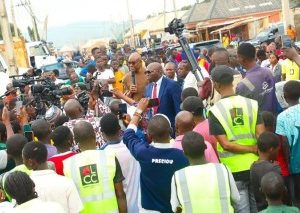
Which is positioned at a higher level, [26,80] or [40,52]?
[26,80]

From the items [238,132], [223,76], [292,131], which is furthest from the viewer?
[292,131]

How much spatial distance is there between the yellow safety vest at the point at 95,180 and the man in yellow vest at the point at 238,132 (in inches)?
38.6

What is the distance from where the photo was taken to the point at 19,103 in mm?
8938

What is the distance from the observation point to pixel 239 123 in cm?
525

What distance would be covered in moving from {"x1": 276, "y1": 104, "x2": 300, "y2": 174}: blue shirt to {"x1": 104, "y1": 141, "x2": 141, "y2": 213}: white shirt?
4.74ft

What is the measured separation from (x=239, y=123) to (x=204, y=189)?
959mm

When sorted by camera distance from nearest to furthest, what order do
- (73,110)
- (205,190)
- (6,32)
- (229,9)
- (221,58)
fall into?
(205,190) → (73,110) → (221,58) → (6,32) → (229,9)

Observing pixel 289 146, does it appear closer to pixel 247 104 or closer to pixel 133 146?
pixel 247 104

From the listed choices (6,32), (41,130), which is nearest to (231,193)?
(41,130)

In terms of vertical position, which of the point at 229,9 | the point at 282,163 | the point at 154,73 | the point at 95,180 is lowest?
the point at 282,163

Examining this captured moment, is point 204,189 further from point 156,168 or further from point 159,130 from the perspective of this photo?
point 159,130

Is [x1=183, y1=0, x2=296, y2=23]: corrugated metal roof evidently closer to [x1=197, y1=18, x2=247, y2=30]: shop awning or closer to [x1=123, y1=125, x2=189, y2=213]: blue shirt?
[x1=197, y1=18, x2=247, y2=30]: shop awning

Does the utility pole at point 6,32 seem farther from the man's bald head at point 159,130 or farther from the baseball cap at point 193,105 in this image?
the man's bald head at point 159,130

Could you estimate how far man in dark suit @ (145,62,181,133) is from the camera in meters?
7.71
